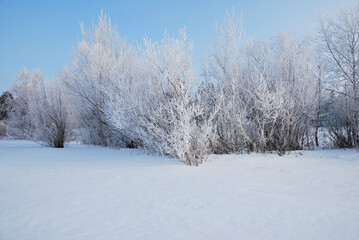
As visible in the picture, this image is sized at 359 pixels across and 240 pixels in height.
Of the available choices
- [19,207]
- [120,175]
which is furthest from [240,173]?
[19,207]

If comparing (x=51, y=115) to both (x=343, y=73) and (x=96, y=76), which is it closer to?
(x=96, y=76)

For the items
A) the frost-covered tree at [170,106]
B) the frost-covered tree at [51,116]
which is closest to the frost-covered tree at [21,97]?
the frost-covered tree at [51,116]

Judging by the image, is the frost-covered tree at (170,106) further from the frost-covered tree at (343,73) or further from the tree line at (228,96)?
the frost-covered tree at (343,73)

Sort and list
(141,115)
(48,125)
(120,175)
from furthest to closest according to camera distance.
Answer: (48,125), (141,115), (120,175)

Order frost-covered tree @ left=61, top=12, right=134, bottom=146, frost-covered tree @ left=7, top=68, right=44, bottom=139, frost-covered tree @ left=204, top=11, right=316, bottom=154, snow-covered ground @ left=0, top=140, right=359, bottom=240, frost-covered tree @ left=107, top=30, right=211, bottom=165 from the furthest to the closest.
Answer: frost-covered tree @ left=7, top=68, right=44, bottom=139, frost-covered tree @ left=61, top=12, right=134, bottom=146, frost-covered tree @ left=204, top=11, right=316, bottom=154, frost-covered tree @ left=107, top=30, right=211, bottom=165, snow-covered ground @ left=0, top=140, right=359, bottom=240

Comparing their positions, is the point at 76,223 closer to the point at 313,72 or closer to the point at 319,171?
the point at 319,171

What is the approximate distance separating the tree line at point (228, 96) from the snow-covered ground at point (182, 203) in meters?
1.83

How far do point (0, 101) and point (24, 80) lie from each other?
7859 mm

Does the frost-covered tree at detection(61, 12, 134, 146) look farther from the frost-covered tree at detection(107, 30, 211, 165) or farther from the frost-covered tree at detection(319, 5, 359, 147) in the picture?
the frost-covered tree at detection(319, 5, 359, 147)

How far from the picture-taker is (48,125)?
452 inches

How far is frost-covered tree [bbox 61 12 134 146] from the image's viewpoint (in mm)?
10703

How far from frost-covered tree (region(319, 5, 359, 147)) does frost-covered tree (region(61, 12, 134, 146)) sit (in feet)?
26.9

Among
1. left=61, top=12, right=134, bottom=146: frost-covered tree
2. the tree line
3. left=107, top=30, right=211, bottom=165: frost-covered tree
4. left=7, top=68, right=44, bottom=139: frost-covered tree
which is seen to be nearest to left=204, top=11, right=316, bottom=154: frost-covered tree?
the tree line

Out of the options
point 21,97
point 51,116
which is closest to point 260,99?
point 51,116
